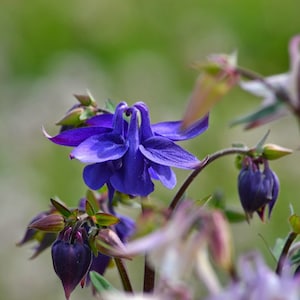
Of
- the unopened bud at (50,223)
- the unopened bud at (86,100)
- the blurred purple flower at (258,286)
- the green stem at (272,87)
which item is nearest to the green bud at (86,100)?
the unopened bud at (86,100)

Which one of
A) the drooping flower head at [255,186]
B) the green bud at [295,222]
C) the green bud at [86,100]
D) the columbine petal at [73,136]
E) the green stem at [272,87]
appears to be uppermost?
the green bud at [86,100]

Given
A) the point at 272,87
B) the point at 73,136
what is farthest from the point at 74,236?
the point at 272,87

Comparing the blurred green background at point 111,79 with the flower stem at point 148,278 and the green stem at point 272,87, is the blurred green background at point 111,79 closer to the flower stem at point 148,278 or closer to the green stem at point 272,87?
the flower stem at point 148,278

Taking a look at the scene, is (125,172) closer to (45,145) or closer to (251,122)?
(251,122)

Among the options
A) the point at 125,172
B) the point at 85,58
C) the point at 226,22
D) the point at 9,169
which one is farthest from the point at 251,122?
the point at 226,22

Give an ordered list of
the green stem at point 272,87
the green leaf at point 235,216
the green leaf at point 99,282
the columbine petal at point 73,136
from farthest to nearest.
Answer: the green leaf at point 235,216 < the columbine petal at point 73,136 < the green leaf at point 99,282 < the green stem at point 272,87
